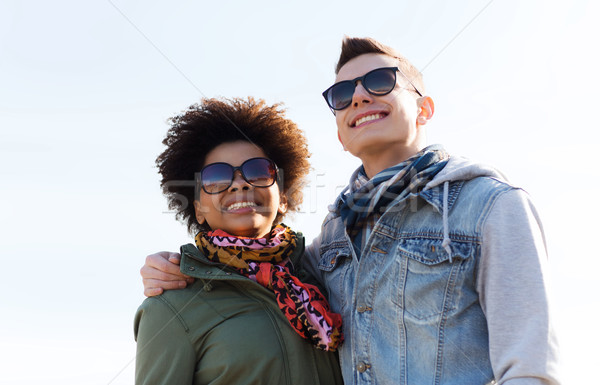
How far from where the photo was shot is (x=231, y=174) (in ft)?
12.4

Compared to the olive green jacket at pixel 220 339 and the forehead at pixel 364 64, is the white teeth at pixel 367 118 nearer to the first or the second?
the forehead at pixel 364 64

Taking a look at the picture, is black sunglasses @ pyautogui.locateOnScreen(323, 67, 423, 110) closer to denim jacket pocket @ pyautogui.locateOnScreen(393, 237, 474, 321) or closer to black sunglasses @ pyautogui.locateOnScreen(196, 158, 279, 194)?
black sunglasses @ pyautogui.locateOnScreen(196, 158, 279, 194)

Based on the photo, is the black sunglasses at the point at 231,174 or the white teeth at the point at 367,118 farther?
the black sunglasses at the point at 231,174

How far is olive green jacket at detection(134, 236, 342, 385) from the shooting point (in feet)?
9.81

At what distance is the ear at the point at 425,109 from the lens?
3.55 m

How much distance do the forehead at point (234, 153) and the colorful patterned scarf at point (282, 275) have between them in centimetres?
61

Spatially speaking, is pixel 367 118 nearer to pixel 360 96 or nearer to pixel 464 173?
pixel 360 96

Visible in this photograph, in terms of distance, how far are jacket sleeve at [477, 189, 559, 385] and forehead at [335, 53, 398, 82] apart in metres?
1.43

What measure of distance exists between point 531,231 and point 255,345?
169 cm

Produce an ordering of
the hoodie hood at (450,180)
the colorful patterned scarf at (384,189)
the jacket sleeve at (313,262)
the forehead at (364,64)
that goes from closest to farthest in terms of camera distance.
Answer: the hoodie hood at (450,180) → the colorful patterned scarf at (384,189) → the forehead at (364,64) → the jacket sleeve at (313,262)

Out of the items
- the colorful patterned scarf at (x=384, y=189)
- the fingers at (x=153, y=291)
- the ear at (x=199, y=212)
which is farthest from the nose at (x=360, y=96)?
the fingers at (x=153, y=291)

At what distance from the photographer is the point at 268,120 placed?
14.7 ft

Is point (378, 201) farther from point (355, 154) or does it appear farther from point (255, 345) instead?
point (255, 345)

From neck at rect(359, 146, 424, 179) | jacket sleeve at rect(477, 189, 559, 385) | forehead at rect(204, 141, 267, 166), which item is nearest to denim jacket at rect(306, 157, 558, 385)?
jacket sleeve at rect(477, 189, 559, 385)
